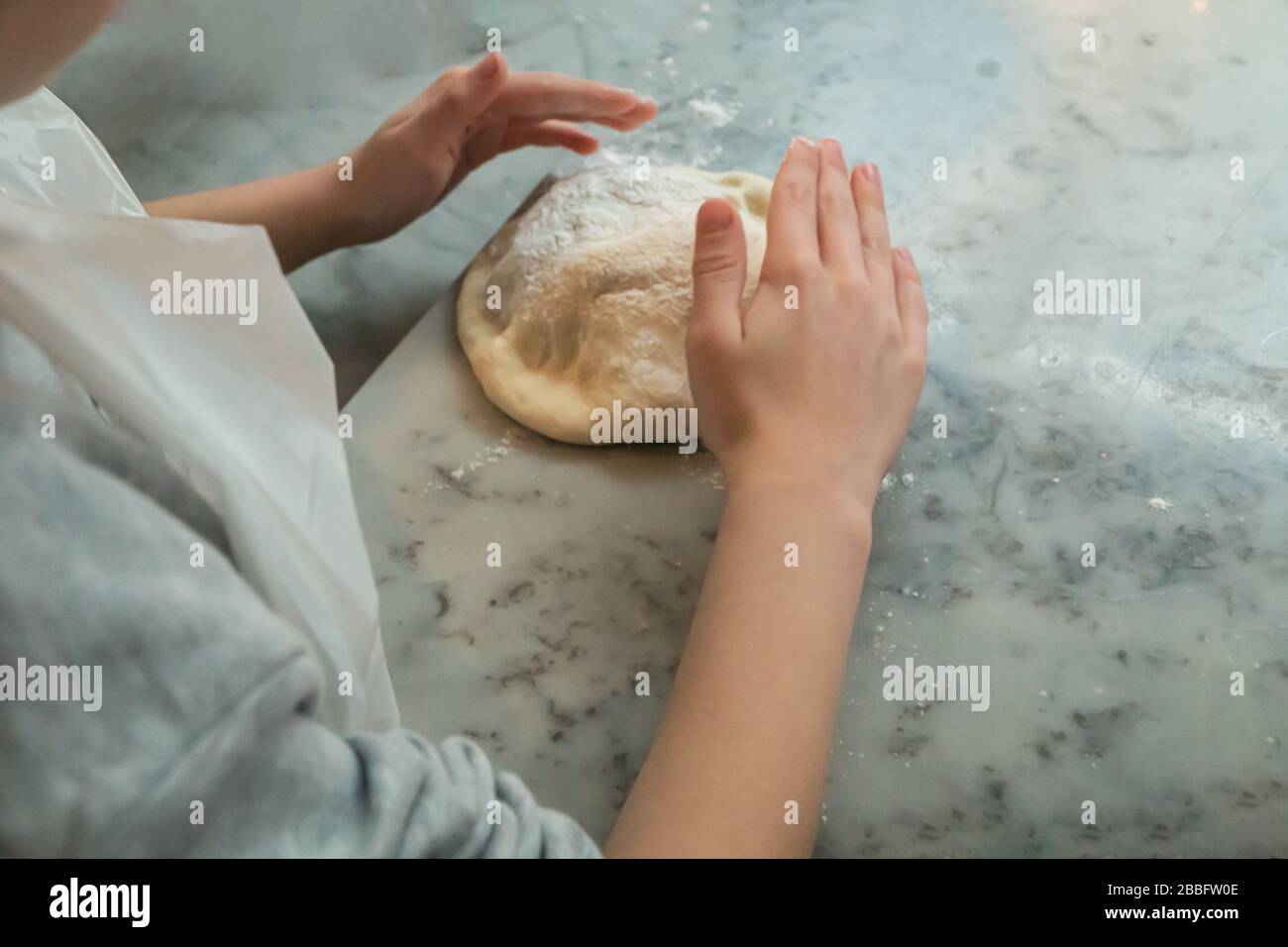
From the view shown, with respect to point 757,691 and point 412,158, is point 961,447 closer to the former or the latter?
point 757,691

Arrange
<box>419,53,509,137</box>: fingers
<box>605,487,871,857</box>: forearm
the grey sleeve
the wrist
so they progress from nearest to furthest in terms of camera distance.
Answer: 1. the grey sleeve
2. <box>605,487,871,857</box>: forearm
3. the wrist
4. <box>419,53,509,137</box>: fingers

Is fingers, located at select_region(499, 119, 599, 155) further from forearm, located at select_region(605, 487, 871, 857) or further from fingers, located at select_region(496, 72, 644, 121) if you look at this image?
forearm, located at select_region(605, 487, 871, 857)

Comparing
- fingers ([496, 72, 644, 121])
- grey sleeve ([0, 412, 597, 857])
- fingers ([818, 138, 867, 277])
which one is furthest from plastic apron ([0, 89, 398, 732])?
Answer: fingers ([496, 72, 644, 121])

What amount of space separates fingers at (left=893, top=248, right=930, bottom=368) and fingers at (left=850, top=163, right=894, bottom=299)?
1cm

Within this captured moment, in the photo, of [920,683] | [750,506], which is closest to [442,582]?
[750,506]

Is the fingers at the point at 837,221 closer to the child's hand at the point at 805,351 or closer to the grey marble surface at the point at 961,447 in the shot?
the child's hand at the point at 805,351

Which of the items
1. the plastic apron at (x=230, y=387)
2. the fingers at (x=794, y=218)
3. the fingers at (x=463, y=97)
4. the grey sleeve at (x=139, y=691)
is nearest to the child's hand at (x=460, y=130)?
the fingers at (x=463, y=97)

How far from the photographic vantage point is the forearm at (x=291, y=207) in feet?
3.20

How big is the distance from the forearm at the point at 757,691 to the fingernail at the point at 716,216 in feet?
0.72

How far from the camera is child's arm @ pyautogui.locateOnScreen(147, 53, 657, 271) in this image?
0.97 meters

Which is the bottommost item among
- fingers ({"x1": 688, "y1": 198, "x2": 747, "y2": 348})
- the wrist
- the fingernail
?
the wrist
